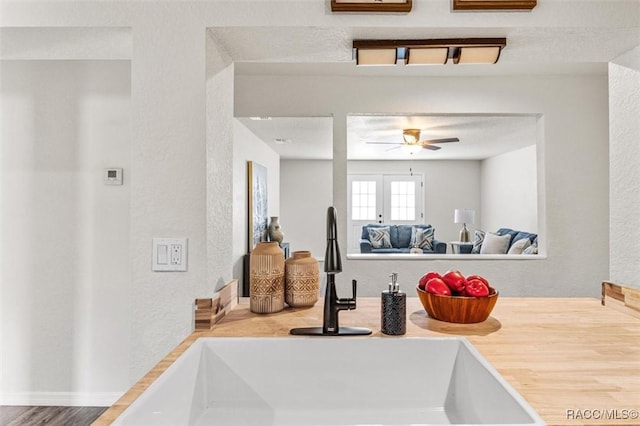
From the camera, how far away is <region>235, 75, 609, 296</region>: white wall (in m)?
3.35

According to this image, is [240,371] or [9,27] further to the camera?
[9,27]

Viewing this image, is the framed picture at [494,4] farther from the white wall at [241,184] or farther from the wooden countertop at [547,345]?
the white wall at [241,184]

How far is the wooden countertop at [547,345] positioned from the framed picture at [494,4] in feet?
3.53

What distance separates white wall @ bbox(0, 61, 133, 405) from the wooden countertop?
128 cm

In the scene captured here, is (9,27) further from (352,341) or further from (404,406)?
(404,406)

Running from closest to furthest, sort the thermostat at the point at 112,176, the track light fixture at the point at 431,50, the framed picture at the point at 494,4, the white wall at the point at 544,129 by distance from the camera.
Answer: the framed picture at the point at 494,4
the track light fixture at the point at 431,50
the thermostat at the point at 112,176
the white wall at the point at 544,129

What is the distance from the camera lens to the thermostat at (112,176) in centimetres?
238

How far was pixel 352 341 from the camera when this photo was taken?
1.14m

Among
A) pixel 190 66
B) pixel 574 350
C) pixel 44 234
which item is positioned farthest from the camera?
pixel 44 234

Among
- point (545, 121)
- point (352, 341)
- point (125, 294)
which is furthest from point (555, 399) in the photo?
point (545, 121)

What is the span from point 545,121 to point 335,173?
6.32 feet

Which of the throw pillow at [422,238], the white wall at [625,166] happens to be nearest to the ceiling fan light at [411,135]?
the throw pillow at [422,238]

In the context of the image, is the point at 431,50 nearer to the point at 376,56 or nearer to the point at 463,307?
the point at 376,56

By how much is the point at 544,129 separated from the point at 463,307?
280 cm
